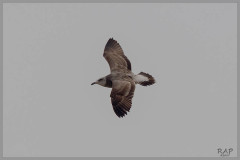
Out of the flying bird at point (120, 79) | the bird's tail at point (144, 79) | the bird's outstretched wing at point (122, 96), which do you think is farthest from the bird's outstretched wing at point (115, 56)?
the bird's outstretched wing at point (122, 96)

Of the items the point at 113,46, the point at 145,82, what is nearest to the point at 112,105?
the point at 145,82

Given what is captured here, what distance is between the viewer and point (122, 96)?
2364 centimetres

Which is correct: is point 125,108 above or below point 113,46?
below

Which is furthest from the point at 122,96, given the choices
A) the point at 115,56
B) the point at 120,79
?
the point at 115,56

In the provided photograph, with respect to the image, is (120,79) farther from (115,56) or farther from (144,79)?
(115,56)

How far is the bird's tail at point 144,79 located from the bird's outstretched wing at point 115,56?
27.1 inches

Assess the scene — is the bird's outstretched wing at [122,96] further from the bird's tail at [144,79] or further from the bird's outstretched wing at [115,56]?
the bird's outstretched wing at [115,56]

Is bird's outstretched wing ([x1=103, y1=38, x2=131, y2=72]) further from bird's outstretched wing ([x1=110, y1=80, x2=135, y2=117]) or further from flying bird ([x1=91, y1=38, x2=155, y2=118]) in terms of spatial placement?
bird's outstretched wing ([x1=110, y1=80, x2=135, y2=117])

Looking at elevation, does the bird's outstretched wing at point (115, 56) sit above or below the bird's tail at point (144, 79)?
above

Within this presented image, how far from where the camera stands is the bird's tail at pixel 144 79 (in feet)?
82.2

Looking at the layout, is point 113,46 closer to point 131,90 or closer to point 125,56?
point 125,56

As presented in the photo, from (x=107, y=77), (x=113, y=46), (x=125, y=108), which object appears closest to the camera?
(x=125, y=108)

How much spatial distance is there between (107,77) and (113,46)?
6.85 feet

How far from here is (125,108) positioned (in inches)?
921
